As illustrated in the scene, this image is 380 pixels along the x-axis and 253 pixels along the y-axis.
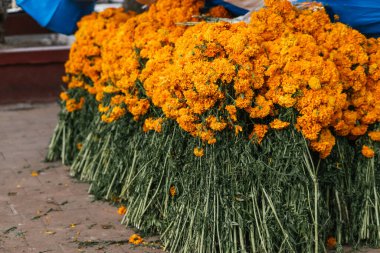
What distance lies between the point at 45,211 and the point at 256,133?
1.99m

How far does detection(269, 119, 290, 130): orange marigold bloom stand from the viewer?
15.2ft

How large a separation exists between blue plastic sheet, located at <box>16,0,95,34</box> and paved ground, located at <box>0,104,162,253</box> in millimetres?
1252

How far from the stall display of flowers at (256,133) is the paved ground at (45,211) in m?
0.26

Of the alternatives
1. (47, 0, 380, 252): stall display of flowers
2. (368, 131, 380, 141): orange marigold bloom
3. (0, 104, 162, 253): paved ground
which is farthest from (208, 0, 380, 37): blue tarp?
(0, 104, 162, 253): paved ground

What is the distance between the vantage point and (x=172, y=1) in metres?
6.02

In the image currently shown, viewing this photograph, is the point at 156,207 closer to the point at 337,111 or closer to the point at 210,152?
the point at 210,152

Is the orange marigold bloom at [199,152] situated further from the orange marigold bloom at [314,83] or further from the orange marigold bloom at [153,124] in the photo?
the orange marigold bloom at [314,83]

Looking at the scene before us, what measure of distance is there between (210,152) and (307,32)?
3.57 feet

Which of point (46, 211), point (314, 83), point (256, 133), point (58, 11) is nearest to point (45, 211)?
point (46, 211)

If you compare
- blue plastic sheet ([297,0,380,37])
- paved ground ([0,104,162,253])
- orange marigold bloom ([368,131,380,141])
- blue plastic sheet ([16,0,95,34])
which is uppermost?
blue plastic sheet ([297,0,380,37])

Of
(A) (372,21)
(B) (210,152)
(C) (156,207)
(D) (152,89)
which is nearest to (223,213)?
(B) (210,152)

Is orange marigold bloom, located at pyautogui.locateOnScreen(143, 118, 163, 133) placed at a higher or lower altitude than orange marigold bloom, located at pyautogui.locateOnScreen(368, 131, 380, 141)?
lower

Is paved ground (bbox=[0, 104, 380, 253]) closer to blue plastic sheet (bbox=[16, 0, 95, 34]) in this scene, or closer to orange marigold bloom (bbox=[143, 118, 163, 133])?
orange marigold bloom (bbox=[143, 118, 163, 133])

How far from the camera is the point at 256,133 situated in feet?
15.4
